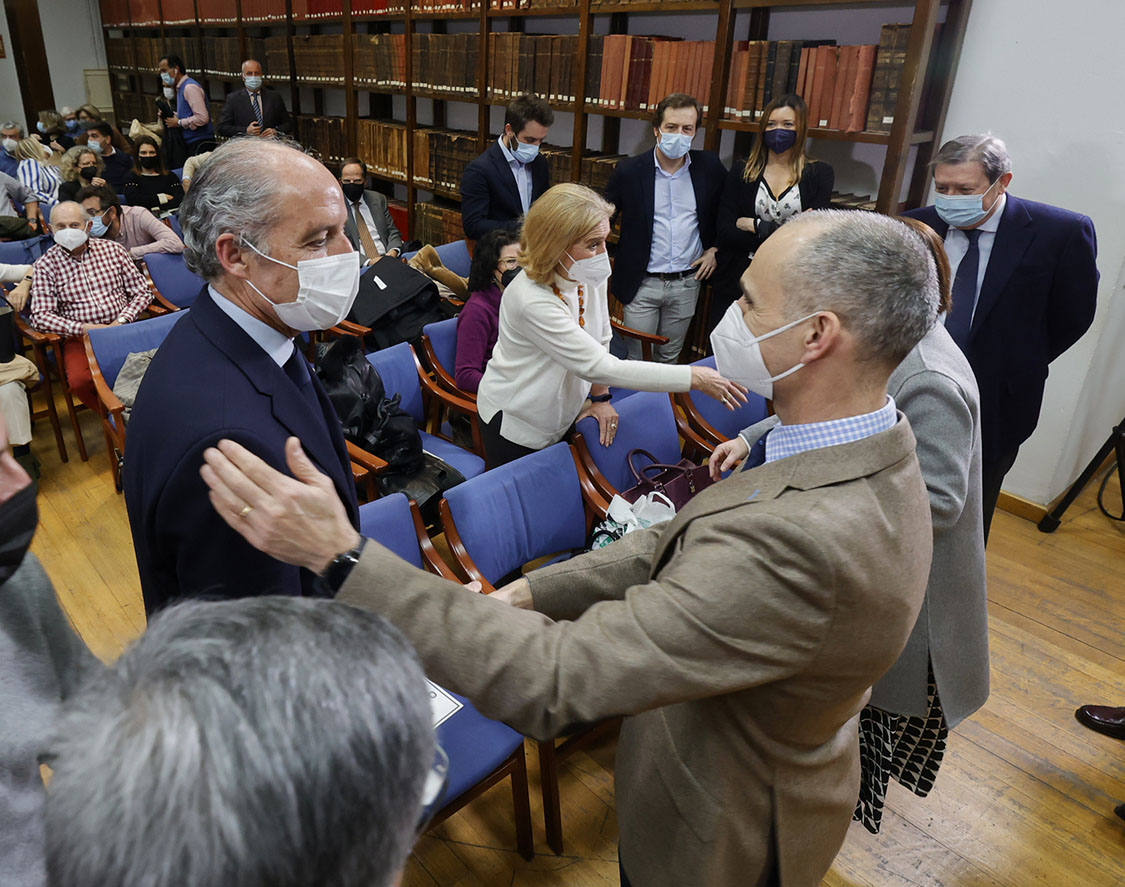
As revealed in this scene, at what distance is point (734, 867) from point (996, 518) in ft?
10.7

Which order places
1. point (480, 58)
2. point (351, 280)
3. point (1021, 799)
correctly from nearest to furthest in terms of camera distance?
point (351, 280) → point (1021, 799) → point (480, 58)

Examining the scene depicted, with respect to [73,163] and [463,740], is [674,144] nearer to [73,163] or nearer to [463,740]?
[463,740]

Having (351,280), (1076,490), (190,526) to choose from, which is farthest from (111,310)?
(1076,490)

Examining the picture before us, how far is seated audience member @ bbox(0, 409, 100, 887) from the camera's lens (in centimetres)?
79

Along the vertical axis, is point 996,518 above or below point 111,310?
below

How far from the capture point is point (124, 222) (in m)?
4.84

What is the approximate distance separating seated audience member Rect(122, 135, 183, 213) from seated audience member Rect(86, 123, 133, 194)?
0.24ft

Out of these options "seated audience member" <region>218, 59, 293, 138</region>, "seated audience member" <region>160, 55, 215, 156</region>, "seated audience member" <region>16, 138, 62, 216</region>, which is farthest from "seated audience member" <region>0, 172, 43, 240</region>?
"seated audience member" <region>160, 55, 215, 156</region>

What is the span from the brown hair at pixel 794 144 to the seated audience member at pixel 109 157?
594 cm

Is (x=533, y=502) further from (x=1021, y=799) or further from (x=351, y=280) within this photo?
(x=1021, y=799)

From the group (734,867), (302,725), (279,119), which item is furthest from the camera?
(279,119)

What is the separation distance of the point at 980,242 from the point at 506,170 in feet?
8.51

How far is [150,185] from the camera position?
6656mm

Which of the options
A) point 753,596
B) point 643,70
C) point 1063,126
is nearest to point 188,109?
point 643,70
